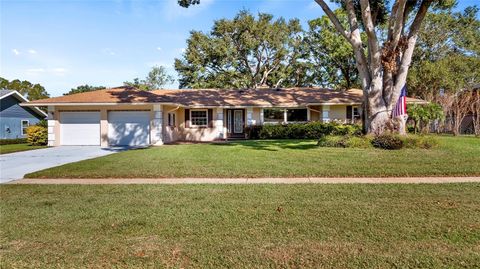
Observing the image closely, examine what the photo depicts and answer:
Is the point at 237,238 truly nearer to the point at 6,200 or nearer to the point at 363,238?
the point at 363,238

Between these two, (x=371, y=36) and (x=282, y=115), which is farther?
(x=282, y=115)

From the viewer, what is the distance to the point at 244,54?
117 ft

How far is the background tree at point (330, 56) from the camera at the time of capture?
102 ft

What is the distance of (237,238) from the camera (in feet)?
14.3

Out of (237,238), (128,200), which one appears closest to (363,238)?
(237,238)

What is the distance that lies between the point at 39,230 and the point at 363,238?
4668 millimetres

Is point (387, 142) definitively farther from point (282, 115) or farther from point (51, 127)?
point (51, 127)

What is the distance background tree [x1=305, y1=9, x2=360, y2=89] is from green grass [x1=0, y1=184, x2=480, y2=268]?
26.0 metres

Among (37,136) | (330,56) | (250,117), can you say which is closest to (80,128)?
(37,136)

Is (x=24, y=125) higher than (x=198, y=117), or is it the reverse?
(x=198, y=117)

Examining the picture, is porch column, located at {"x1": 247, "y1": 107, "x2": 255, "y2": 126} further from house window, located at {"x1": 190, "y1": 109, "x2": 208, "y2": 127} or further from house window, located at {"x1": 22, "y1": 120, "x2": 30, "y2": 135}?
house window, located at {"x1": 22, "y1": 120, "x2": 30, "y2": 135}

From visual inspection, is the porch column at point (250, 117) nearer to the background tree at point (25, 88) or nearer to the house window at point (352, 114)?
the house window at point (352, 114)

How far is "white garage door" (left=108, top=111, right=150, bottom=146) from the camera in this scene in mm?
19516

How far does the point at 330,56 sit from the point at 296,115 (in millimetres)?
11786
